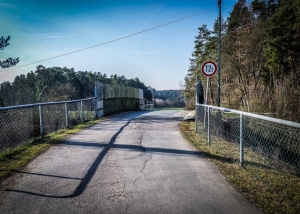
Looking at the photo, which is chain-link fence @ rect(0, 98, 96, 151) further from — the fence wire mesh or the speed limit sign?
the speed limit sign

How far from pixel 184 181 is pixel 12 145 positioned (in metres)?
5.11

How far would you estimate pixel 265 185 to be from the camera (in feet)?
11.5

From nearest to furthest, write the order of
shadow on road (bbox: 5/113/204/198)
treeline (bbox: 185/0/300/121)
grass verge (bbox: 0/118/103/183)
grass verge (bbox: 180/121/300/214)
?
grass verge (bbox: 180/121/300/214) → shadow on road (bbox: 5/113/204/198) → grass verge (bbox: 0/118/103/183) → treeline (bbox: 185/0/300/121)

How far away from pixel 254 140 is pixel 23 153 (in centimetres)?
628

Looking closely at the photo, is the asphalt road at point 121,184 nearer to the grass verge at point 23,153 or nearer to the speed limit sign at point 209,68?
the grass verge at point 23,153

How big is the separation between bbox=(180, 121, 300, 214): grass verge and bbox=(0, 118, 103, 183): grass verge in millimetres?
4448

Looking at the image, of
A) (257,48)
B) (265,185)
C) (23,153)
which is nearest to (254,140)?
(265,185)

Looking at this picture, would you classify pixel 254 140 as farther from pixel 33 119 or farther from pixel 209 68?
pixel 33 119

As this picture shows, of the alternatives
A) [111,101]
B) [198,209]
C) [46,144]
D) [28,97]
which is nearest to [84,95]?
[28,97]

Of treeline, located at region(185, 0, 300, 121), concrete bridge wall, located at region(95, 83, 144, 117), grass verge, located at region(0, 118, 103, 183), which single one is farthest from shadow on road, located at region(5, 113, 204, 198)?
treeline, located at region(185, 0, 300, 121)

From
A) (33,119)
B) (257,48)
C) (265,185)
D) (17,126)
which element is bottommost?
(265,185)

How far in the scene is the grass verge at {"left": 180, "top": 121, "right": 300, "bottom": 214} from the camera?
284 centimetres

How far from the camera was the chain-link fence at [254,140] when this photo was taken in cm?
438

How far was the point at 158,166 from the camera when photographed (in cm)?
450
